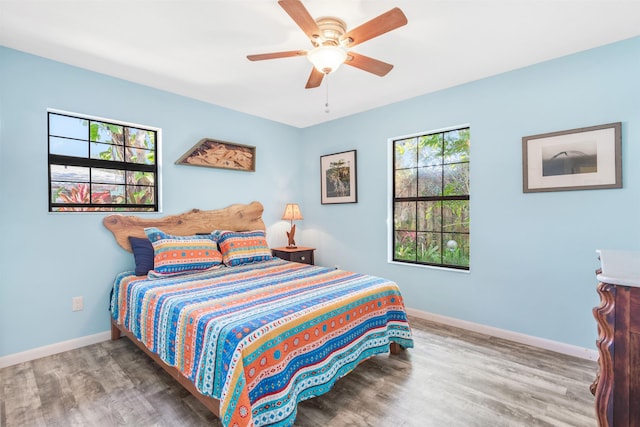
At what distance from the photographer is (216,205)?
367 centimetres

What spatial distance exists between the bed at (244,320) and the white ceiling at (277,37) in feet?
4.86

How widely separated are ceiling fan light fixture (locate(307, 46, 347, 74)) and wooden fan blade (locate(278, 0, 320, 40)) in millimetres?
84

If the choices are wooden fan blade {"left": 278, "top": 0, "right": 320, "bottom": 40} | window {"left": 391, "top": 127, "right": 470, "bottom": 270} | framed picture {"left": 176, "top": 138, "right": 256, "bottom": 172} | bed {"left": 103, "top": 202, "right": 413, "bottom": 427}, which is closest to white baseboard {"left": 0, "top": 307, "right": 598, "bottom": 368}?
bed {"left": 103, "top": 202, "right": 413, "bottom": 427}

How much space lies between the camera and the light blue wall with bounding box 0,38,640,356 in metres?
2.35

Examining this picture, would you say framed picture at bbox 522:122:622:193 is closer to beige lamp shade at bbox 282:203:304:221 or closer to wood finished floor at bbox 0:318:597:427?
wood finished floor at bbox 0:318:597:427

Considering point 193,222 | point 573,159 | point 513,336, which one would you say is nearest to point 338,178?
point 193,222

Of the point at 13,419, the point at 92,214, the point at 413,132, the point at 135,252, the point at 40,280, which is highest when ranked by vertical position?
the point at 413,132

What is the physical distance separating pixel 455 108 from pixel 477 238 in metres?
1.36

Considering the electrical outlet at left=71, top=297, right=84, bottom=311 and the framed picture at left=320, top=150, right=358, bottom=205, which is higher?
the framed picture at left=320, top=150, right=358, bottom=205

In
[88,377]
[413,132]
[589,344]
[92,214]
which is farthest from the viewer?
[413,132]

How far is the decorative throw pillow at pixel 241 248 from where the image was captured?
3149 mm

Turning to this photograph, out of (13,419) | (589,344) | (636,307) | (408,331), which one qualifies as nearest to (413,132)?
(408,331)

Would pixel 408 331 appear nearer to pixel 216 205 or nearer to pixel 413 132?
pixel 413 132

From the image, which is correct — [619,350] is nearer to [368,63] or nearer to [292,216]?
[368,63]
